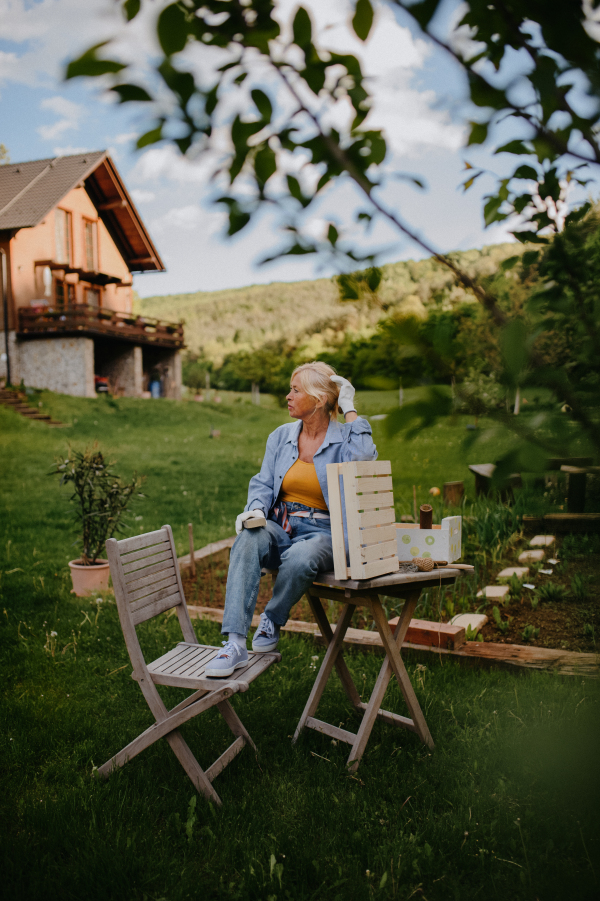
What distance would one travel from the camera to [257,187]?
2.75 feet

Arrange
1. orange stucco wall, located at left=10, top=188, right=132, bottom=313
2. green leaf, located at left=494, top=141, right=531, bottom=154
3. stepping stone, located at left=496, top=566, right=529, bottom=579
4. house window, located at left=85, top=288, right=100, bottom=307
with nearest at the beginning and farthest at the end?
green leaf, located at left=494, top=141, right=531, bottom=154 → stepping stone, located at left=496, top=566, right=529, bottom=579 → orange stucco wall, located at left=10, top=188, right=132, bottom=313 → house window, located at left=85, top=288, right=100, bottom=307

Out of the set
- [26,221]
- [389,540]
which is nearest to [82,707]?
[389,540]

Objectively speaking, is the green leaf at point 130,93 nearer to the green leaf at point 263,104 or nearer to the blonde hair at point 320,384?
the green leaf at point 263,104

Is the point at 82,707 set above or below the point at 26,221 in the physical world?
below

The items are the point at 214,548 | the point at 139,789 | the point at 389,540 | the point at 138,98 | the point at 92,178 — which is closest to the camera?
the point at 138,98

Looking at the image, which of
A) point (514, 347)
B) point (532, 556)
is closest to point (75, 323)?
point (532, 556)

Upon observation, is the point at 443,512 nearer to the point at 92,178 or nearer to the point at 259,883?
the point at 259,883

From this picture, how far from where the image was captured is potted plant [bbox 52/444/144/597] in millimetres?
4980

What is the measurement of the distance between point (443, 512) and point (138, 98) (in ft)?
18.1

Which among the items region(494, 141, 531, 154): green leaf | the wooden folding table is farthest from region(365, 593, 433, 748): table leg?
region(494, 141, 531, 154): green leaf

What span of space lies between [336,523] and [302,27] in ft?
6.90

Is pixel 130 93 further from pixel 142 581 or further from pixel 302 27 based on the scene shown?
pixel 142 581

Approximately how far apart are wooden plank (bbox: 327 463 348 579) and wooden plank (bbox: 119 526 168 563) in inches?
33.2

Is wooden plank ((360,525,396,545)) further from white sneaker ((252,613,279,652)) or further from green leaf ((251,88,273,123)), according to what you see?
green leaf ((251,88,273,123))
